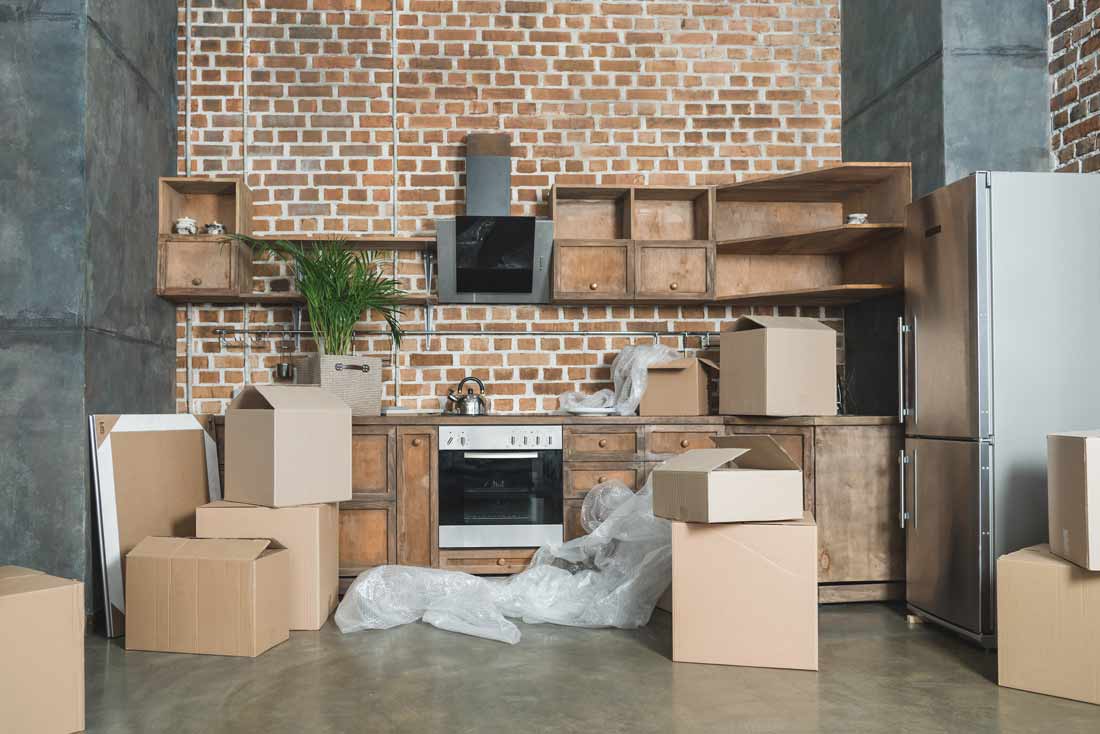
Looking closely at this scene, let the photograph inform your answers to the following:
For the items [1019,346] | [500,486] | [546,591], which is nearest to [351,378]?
[500,486]

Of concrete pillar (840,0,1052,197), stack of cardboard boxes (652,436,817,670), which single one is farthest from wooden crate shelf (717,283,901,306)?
stack of cardboard boxes (652,436,817,670)

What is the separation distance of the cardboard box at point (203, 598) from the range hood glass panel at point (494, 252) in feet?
6.12

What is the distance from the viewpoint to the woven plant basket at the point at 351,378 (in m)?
3.92

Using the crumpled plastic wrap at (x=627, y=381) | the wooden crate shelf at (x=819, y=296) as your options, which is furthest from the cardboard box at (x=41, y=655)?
the wooden crate shelf at (x=819, y=296)

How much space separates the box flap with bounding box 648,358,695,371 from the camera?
410cm

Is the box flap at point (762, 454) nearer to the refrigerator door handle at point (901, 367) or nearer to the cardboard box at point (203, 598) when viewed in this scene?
the refrigerator door handle at point (901, 367)

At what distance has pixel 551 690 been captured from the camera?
2.57m

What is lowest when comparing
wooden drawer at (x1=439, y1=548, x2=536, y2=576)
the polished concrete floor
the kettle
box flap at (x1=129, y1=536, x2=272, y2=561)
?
the polished concrete floor

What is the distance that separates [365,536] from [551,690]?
1.64 meters

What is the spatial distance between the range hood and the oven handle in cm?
91

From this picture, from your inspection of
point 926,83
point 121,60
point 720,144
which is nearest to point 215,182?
point 121,60

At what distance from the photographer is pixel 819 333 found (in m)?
3.81

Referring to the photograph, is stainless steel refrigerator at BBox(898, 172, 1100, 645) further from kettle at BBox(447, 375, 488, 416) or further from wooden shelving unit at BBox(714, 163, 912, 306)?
→ kettle at BBox(447, 375, 488, 416)

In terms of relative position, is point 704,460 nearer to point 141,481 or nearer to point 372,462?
point 372,462
